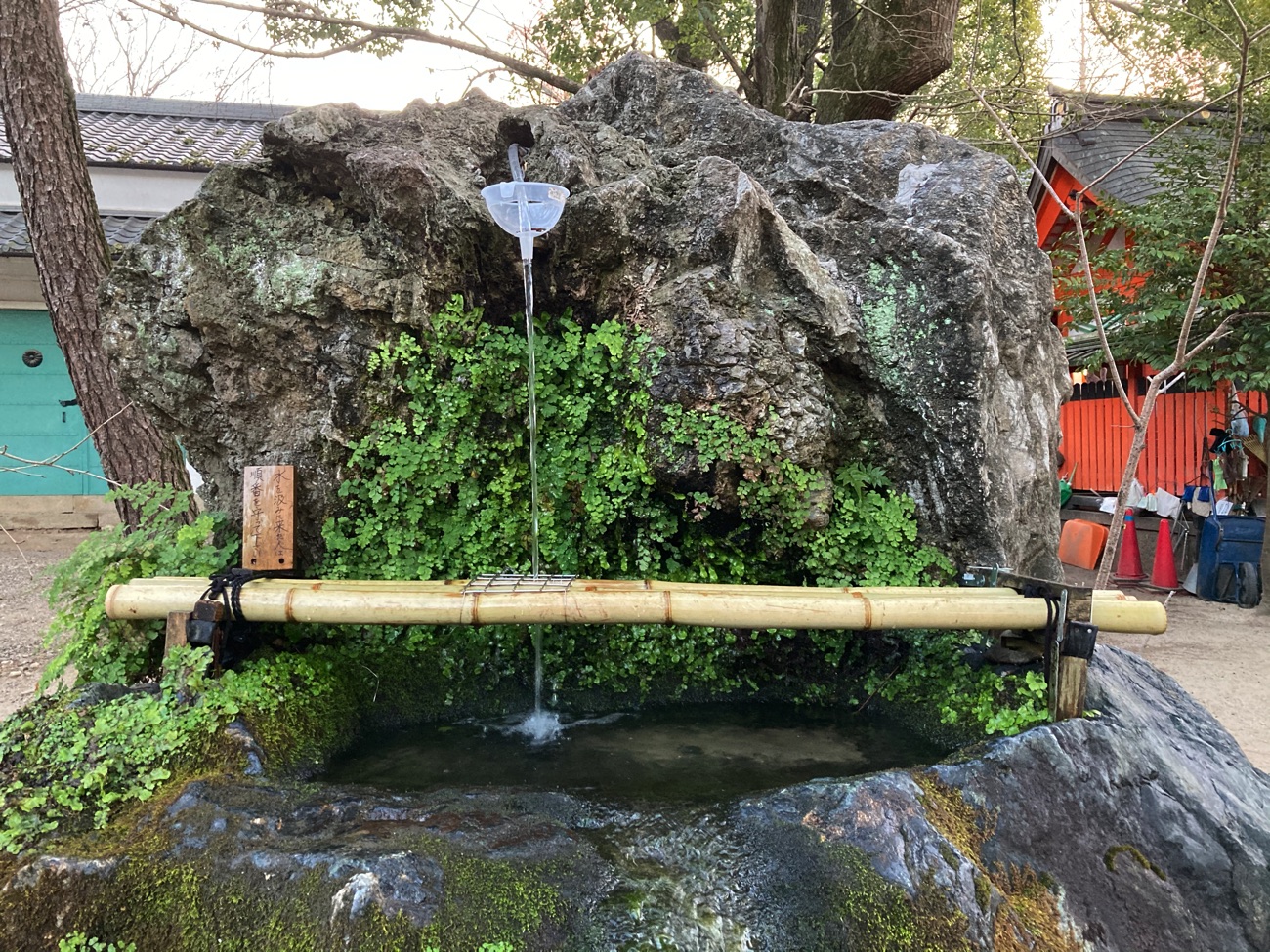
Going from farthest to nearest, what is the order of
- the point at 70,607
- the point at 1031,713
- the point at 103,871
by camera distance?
the point at 70,607 < the point at 1031,713 < the point at 103,871

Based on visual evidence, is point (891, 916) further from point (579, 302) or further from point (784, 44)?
point (784, 44)

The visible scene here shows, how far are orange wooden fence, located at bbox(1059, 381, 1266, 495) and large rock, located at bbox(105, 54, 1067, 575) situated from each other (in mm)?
7806

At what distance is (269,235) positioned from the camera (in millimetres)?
3891

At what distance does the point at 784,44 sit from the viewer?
862 centimetres

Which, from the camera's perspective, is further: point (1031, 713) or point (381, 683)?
point (381, 683)

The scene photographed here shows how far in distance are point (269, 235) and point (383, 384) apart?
976 millimetres

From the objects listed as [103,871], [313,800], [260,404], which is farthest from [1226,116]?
[103,871]

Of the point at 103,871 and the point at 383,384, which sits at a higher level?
the point at 383,384

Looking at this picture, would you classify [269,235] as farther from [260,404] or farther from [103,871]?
[103,871]

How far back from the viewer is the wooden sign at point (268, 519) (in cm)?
364

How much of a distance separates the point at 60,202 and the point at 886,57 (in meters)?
7.06

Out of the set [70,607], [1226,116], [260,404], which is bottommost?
[70,607]

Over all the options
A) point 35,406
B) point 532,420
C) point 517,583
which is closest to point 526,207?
point 532,420

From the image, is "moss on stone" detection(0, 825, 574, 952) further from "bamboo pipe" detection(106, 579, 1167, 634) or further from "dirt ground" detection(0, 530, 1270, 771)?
"dirt ground" detection(0, 530, 1270, 771)
